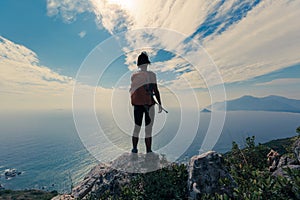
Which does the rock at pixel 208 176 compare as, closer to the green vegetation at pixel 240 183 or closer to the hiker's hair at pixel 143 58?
the green vegetation at pixel 240 183

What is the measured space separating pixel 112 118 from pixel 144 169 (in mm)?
2215

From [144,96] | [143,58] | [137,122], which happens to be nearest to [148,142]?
[137,122]

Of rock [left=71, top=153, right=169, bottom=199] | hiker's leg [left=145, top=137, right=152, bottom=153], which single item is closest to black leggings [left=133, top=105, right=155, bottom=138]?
hiker's leg [left=145, top=137, right=152, bottom=153]

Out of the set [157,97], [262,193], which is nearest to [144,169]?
[157,97]

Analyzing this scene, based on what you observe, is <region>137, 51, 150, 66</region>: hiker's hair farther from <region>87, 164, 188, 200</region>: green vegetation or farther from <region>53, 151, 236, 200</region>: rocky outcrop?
<region>87, 164, 188, 200</region>: green vegetation

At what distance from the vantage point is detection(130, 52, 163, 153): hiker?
249 inches

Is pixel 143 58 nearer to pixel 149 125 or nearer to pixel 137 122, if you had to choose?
pixel 137 122

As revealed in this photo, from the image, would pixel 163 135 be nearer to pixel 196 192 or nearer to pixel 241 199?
pixel 196 192

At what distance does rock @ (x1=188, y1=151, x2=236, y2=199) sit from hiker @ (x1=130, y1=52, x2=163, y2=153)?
7.40ft

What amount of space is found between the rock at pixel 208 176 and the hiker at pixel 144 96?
225 centimetres

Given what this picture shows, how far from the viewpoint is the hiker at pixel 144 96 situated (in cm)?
632

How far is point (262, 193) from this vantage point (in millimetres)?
2473

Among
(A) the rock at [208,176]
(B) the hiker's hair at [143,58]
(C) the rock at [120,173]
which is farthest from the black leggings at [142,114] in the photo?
(A) the rock at [208,176]

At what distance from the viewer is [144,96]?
6.29 meters
